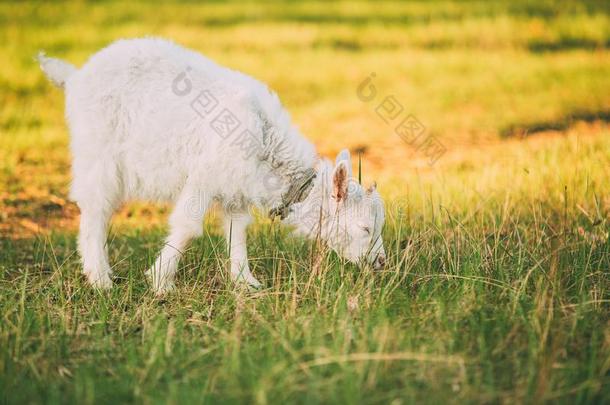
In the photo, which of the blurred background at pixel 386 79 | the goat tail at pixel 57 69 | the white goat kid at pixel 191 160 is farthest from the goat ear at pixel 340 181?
the goat tail at pixel 57 69

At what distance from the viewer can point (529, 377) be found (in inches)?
148

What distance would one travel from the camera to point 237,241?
558 centimetres

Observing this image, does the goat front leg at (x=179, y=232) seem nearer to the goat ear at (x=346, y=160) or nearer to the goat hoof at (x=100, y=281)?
the goat hoof at (x=100, y=281)

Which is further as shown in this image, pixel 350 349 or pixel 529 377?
pixel 350 349

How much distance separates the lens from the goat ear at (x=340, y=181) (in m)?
5.02

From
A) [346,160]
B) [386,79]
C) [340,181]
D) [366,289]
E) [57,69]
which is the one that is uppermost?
[386,79]

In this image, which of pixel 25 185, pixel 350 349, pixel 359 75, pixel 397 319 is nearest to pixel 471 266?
pixel 397 319

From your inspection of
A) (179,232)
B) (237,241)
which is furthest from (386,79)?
(179,232)

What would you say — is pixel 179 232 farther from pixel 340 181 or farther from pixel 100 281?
pixel 340 181

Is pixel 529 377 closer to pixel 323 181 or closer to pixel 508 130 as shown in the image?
pixel 323 181

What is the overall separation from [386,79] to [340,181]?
27.9 feet

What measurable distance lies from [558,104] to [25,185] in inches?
289

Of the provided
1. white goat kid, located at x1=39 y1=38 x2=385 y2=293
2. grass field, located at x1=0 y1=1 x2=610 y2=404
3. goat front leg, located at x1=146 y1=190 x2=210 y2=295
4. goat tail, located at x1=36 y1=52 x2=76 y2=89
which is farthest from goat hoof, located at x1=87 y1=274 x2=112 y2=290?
goat tail, located at x1=36 y1=52 x2=76 y2=89

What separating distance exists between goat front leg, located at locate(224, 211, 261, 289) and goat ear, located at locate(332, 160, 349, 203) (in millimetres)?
751
